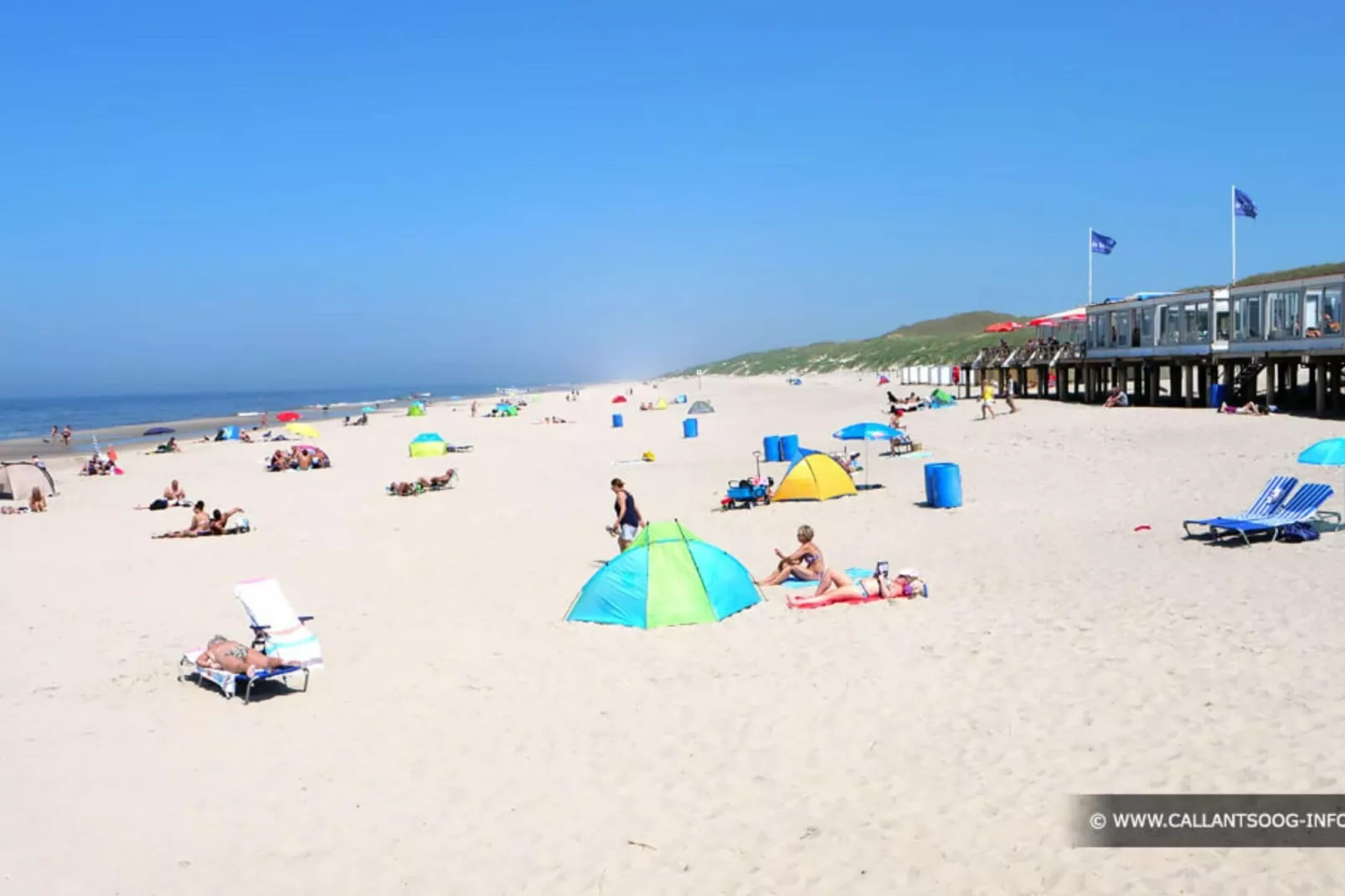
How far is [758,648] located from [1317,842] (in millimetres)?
4667

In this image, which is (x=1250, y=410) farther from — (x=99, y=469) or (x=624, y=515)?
(x=99, y=469)

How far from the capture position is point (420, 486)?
21031 millimetres

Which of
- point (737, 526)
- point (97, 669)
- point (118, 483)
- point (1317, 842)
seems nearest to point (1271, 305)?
point (737, 526)

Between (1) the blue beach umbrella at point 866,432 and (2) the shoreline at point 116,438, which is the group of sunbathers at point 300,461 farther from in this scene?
(1) the blue beach umbrella at point 866,432

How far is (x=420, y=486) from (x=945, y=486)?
10875 millimetres

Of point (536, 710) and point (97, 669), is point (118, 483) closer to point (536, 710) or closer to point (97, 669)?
point (97, 669)

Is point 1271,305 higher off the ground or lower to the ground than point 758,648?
higher

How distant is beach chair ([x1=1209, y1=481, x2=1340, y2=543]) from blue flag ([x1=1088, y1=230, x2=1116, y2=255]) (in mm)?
29698

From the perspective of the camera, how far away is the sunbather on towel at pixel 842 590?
10.2 m

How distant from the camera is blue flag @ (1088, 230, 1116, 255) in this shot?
38.9 meters

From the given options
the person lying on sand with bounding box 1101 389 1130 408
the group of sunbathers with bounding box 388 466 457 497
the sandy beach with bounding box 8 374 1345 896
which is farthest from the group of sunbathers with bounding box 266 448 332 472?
the person lying on sand with bounding box 1101 389 1130 408

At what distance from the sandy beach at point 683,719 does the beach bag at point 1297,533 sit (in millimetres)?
296

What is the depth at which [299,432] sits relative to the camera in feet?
118

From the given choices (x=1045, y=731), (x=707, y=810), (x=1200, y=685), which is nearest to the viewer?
(x=707, y=810)
